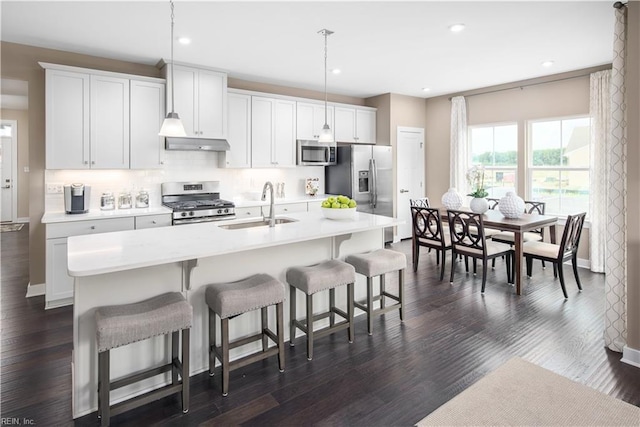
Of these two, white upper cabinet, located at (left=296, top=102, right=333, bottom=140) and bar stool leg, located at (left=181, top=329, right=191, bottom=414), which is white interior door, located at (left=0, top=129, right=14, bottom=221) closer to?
white upper cabinet, located at (left=296, top=102, right=333, bottom=140)

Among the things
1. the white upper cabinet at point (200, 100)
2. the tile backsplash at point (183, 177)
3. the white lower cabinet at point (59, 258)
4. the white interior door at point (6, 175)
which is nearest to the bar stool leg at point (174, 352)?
the white lower cabinet at point (59, 258)

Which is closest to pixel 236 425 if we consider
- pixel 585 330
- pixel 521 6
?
pixel 585 330

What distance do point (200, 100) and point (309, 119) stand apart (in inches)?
72.0

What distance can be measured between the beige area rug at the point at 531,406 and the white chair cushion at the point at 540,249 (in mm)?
2299

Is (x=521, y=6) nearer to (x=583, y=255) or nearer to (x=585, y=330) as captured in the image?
(x=585, y=330)

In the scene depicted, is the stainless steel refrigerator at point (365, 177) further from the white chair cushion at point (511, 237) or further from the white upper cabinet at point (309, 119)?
the white chair cushion at point (511, 237)

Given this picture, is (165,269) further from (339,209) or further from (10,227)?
(10,227)

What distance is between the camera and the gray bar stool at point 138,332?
6.32ft

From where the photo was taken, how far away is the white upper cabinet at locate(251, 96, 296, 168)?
17.6 feet

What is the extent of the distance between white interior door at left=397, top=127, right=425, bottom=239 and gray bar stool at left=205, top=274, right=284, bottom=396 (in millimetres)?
4675

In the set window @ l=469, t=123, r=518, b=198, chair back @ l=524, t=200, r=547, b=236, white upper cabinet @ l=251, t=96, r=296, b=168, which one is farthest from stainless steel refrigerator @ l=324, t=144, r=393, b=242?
chair back @ l=524, t=200, r=547, b=236

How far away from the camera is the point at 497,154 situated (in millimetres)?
Answer: 6219

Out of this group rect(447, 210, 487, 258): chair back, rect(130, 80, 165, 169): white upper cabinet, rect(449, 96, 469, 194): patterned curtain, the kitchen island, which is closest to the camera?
the kitchen island

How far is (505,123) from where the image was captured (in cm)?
602
